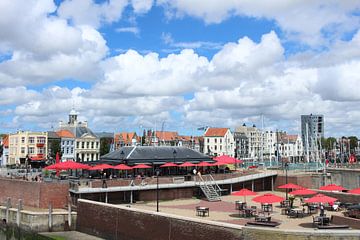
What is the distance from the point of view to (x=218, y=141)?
14575 centimetres

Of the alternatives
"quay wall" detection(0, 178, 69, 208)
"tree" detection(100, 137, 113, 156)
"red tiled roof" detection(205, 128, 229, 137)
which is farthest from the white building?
"quay wall" detection(0, 178, 69, 208)

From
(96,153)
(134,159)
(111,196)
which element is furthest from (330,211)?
(96,153)

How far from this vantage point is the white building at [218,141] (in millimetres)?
144375

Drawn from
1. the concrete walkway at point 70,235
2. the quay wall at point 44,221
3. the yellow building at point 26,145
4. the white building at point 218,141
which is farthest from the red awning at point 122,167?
the white building at point 218,141

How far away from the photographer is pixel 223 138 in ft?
474

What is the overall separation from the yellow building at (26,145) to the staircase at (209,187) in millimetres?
58548

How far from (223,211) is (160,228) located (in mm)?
9444

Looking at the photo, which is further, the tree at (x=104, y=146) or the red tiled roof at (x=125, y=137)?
the red tiled roof at (x=125, y=137)

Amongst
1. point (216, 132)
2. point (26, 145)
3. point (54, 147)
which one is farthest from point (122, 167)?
point (216, 132)

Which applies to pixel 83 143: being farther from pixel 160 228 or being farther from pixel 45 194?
pixel 160 228

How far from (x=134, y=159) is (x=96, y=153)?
223ft

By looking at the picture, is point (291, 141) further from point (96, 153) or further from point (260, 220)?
point (260, 220)

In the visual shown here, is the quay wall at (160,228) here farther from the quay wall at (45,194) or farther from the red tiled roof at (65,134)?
A: the red tiled roof at (65,134)

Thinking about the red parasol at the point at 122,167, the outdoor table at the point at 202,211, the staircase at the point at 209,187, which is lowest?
the outdoor table at the point at 202,211
